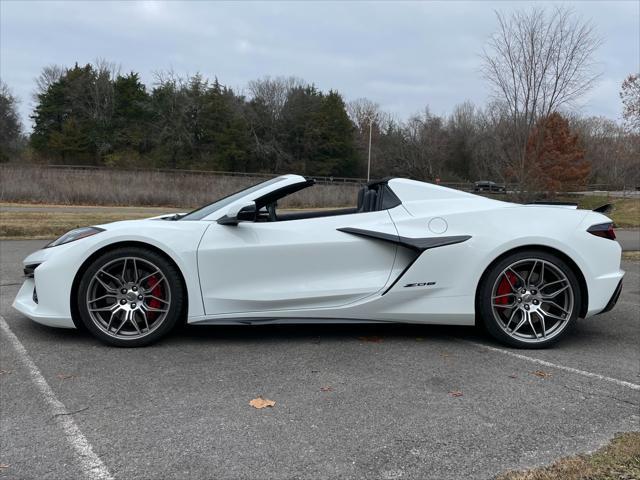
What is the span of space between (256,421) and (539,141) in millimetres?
14062

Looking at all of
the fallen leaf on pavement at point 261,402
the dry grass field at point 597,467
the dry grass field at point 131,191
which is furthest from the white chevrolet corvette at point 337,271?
the dry grass field at point 131,191

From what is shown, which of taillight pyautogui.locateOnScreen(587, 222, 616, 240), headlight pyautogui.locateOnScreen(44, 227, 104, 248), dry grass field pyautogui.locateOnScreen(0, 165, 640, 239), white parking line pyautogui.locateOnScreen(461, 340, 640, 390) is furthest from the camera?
dry grass field pyautogui.locateOnScreen(0, 165, 640, 239)

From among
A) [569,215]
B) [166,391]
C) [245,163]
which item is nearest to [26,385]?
[166,391]

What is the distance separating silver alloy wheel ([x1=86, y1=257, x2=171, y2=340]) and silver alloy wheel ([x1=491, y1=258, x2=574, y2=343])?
2.56 metres

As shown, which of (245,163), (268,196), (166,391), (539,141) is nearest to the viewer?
(166,391)

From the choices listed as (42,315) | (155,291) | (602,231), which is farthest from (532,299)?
(42,315)

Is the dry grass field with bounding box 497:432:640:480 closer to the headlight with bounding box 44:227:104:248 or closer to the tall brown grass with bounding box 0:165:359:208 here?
the headlight with bounding box 44:227:104:248

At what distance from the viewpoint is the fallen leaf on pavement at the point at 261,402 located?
9.61ft

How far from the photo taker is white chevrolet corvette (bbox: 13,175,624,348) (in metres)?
3.86

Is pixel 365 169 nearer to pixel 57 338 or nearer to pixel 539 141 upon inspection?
pixel 539 141

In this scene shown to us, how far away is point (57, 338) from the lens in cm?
411

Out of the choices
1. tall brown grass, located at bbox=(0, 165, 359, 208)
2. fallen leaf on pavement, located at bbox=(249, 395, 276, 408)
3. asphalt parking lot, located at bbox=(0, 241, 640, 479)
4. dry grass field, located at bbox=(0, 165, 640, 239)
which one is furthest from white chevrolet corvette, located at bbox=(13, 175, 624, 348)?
tall brown grass, located at bbox=(0, 165, 359, 208)

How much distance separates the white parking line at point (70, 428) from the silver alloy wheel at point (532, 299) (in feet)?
9.62

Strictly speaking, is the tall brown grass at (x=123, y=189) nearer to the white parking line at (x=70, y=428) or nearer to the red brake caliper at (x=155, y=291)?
the red brake caliper at (x=155, y=291)
